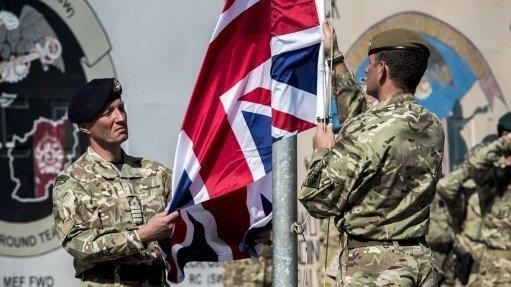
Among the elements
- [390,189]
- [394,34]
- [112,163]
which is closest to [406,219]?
[390,189]

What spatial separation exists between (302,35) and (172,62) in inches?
135

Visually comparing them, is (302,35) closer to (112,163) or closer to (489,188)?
(112,163)

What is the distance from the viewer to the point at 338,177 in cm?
503

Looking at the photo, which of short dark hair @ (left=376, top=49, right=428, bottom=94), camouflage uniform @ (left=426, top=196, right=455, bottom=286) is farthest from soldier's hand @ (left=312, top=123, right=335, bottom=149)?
camouflage uniform @ (left=426, top=196, right=455, bottom=286)

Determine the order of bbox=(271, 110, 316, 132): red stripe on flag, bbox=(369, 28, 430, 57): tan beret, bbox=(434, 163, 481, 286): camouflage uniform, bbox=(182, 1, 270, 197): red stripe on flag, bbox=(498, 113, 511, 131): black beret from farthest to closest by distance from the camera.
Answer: bbox=(434, 163, 481, 286): camouflage uniform → bbox=(498, 113, 511, 131): black beret → bbox=(182, 1, 270, 197): red stripe on flag → bbox=(271, 110, 316, 132): red stripe on flag → bbox=(369, 28, 430, 57): tan beret

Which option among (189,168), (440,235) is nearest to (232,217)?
(189,168)

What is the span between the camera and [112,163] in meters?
5.79

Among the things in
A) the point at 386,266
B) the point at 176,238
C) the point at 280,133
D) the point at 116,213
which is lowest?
the point at 386,266

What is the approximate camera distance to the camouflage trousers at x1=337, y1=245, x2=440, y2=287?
5.12m

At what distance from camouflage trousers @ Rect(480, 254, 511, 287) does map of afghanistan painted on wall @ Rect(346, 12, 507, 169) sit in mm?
1299

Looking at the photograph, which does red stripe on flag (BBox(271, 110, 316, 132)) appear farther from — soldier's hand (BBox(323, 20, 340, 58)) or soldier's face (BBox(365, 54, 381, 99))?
soldier's face (BBox(365, 54, 381, 99))

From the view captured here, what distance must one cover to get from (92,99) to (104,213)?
1.77ft

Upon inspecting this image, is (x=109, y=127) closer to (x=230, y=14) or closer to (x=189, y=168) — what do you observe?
(x=189, y=168)

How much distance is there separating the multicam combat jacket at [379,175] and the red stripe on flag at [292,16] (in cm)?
65
